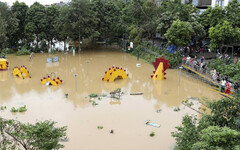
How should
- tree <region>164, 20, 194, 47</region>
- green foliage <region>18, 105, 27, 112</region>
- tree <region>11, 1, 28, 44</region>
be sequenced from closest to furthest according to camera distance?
green foliage <region>18, 105, 27, 112</region>, tree <region>164, 20, 194, 47</region>, tree <region>11, 1, 28, 44</region>

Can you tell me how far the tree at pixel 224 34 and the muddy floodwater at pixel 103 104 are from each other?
3.70 metres

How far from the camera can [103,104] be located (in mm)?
14461

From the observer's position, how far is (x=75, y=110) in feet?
44.5

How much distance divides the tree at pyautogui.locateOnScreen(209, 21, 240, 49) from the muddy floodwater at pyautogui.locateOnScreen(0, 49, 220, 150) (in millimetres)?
3697

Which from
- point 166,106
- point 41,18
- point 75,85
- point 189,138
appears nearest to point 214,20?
point 166,106

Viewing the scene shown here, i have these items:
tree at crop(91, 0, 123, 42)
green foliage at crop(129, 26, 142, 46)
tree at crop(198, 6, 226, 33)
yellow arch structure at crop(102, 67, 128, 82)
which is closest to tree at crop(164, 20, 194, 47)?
tree at crop(198, 6, 226, 33)

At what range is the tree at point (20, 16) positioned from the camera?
31188mm

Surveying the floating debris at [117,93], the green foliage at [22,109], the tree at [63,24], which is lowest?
the green foliage at [22,109]

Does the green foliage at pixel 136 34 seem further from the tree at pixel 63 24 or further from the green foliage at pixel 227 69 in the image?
the green foliage at pixel 227 69

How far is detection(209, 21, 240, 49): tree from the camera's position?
19234mm

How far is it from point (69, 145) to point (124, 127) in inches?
108

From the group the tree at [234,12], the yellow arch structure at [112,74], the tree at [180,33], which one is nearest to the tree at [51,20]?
the yellow arch structure at [112,74]

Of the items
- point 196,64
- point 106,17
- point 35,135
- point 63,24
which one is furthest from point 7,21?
point 35,135

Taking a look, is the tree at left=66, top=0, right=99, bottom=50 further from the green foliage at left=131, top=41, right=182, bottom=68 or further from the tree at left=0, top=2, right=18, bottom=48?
the tree at left=0, top=2, right=18, bottom=48
